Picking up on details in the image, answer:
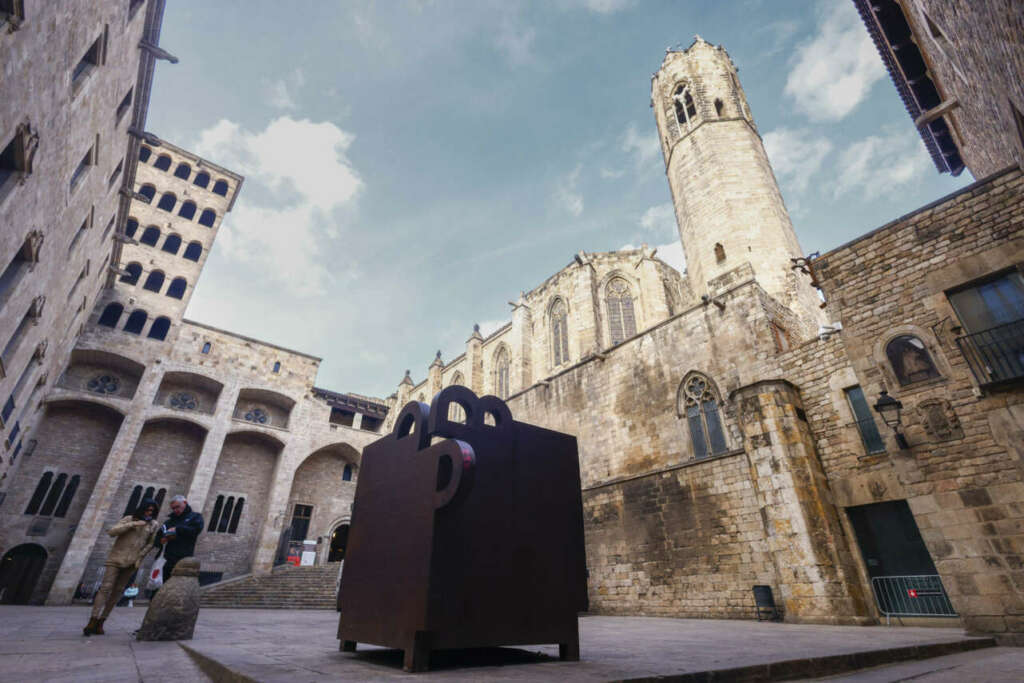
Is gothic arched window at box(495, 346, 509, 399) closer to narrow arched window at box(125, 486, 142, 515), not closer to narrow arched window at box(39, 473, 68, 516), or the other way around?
narrow arched window at box(125, 486, 142, 515)

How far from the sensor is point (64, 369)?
1958cm

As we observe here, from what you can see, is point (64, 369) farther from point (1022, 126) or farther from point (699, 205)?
point (1022, 126)

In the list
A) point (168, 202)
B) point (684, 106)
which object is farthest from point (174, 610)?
point (168, 202)

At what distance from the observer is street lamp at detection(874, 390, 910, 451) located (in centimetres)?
774

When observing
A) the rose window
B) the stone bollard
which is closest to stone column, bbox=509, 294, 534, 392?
the rose window

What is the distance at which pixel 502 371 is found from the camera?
Result: 31.3m

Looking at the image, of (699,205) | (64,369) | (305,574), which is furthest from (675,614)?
(64,369)

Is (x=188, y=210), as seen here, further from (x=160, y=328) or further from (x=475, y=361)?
(x=475, y=361)

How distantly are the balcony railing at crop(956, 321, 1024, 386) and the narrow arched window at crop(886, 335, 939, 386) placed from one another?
1.84 feet

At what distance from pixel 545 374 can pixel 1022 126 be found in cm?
2189

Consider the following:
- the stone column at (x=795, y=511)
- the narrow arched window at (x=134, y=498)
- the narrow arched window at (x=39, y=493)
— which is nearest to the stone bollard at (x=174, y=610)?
the stone column at (x=795, y=511)

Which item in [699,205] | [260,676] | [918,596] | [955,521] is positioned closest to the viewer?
[260,676]

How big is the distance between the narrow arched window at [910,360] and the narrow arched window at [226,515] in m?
27.2

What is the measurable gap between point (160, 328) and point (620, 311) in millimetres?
24773
